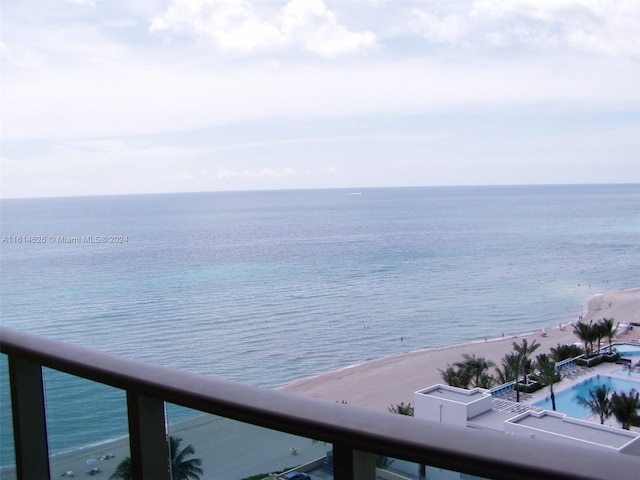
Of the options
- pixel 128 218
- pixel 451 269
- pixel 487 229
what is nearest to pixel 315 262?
pixel 451 269

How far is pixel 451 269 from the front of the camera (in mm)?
42594

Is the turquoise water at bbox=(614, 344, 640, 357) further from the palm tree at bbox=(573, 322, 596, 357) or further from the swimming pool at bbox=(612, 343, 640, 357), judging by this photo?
the palm tree at bbox=(573, 322, 596, 357)

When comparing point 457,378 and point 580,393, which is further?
point 457,378

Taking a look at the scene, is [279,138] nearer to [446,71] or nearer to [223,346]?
[446,71]

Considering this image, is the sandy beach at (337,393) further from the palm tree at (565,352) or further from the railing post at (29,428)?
the palm tree at (565,352)

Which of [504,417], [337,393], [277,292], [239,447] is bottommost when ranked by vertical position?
[337,393]

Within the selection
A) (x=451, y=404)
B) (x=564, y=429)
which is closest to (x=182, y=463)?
(x=564, y=429)

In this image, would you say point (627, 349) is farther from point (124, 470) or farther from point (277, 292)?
point (124, 470)

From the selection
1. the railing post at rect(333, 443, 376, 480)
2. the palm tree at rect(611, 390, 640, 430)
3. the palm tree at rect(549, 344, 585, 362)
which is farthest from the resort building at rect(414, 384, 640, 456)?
the railing post at rect(333, 443, 376, 480)

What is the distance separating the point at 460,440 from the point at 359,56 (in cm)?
6031

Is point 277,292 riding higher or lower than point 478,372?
higher

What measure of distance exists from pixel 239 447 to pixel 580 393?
1795 centimetres

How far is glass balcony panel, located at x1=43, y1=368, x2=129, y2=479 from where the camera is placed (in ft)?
3.80

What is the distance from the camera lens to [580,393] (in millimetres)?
17141
